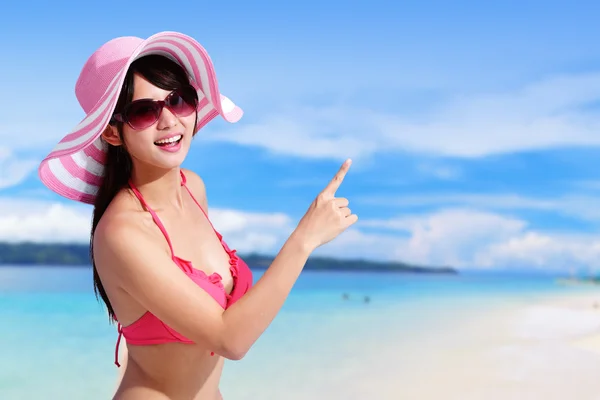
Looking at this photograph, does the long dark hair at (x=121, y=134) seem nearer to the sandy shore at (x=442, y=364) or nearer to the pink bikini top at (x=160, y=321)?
the pink bikini top at (x=160, y=321)

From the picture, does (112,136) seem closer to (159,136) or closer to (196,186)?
(159,136)

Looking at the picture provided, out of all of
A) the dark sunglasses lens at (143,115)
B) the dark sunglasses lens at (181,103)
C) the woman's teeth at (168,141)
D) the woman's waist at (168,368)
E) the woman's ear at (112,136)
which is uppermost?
the dark sunglasses lens at (181,103)

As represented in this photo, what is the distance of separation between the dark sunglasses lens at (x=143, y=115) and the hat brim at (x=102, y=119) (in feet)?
0.28

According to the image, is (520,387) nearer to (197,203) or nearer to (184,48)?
(197,203)

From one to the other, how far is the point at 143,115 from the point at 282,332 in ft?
27.9

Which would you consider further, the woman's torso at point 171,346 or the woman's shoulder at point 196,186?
the woman's shoulder at point 196,186

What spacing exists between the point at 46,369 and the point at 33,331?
214 cm

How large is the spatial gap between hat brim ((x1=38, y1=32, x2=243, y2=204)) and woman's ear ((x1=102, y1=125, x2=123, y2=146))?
1.4 inches

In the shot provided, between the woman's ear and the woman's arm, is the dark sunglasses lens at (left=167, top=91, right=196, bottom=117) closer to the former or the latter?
the woman's ear

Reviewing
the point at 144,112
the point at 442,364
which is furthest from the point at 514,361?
the point at 144,112

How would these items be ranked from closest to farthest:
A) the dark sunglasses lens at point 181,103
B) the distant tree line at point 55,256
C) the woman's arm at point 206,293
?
the woman's arm at point 206,293
the dark sunglasses lens at point 181,103
the distant tree line at point 55,256

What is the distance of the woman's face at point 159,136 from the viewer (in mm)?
2199

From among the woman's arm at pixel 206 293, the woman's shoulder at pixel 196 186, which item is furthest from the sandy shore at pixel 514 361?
the woman's arm at pixel 206 293

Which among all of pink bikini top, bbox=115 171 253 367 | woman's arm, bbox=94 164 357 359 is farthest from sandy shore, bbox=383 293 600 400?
woman's arm, bbox=94 164 357 359
